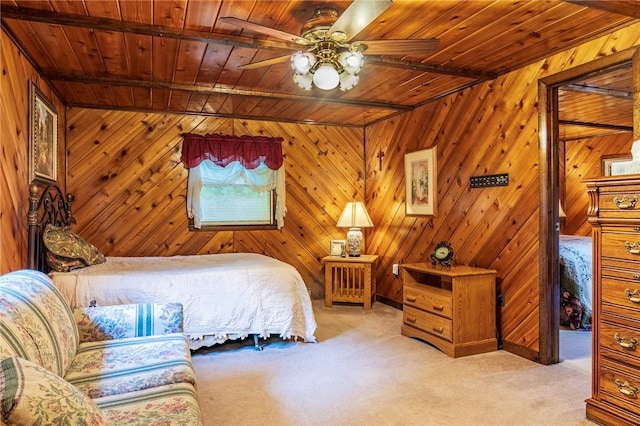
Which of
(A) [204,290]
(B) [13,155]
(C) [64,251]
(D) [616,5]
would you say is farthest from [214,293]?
(D) [616,5]

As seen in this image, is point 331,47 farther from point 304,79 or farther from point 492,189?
point 492,189

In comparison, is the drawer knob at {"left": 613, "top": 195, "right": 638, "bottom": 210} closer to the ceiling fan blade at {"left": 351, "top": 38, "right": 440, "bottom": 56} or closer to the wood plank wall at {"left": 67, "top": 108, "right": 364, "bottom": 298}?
the ceiling fan blade at {"left": 351, "top": 38, "right": 440, "bottom": 56}

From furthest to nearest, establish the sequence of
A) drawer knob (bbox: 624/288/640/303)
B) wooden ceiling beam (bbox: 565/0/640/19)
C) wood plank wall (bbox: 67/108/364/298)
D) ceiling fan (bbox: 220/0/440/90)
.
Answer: wood plank wall (bbox: 67/108/364/298), ceiling fan (bbox: 220/0/440/90), wooden ceiling beam (bbox: 565/0/640/19), drawer knob (bbox: 624/288/640/303)

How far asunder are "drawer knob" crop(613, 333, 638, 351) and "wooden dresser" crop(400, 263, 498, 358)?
4.11ft

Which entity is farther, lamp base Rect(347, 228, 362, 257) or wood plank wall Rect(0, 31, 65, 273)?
lamp base Rect(347, 228, 362, 257)

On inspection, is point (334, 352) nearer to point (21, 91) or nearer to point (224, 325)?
point (224, 325)

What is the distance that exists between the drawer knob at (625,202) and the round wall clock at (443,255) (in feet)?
5.44

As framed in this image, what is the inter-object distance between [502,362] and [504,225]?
112 cm

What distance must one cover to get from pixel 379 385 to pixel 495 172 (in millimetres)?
2084

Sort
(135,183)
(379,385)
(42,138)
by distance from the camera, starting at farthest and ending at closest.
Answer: (135,183) < (42,138) < (379,385)

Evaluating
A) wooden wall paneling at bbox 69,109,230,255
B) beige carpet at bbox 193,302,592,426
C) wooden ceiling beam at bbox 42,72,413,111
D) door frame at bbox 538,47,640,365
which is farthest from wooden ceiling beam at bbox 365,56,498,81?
wooden wall paneling at bbox 69,109,230,255

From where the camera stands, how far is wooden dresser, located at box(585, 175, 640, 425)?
6.94 feet

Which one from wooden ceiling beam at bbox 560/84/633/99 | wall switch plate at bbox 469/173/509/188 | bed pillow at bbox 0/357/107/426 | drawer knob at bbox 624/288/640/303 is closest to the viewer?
bed pillow at bbox 0/357/107/426

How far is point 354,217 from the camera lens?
5.26 m
